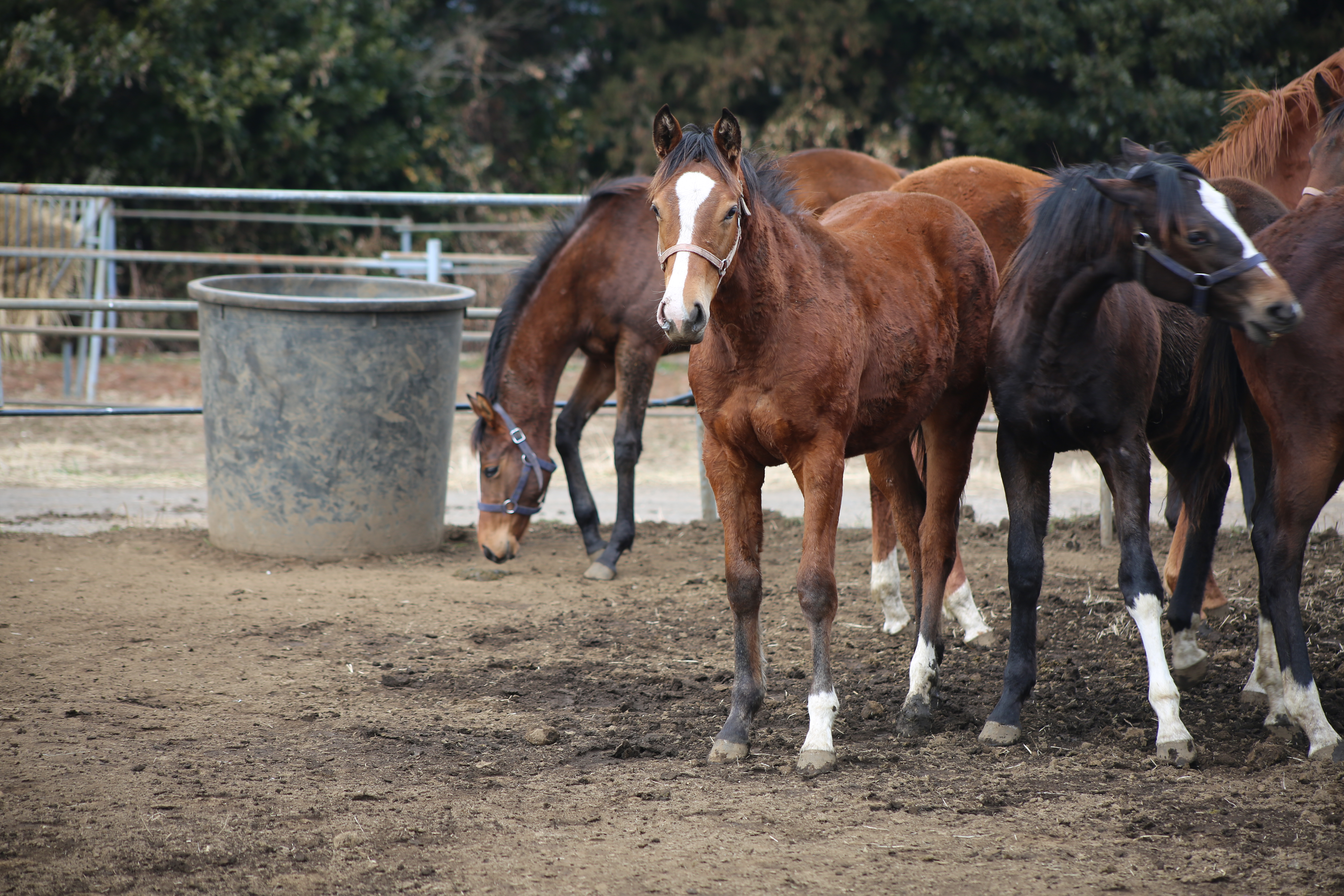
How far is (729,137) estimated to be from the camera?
11.7ft

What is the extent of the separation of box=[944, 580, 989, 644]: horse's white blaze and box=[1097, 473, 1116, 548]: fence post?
1870 millimetres

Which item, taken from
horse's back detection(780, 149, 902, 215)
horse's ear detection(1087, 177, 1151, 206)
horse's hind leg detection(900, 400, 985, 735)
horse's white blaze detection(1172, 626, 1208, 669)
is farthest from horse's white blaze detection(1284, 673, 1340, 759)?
horse's back detection(780, 149, 902, 215)

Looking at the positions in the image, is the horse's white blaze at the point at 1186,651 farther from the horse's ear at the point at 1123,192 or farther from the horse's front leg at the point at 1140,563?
the horse's ear at the point at 1123,192

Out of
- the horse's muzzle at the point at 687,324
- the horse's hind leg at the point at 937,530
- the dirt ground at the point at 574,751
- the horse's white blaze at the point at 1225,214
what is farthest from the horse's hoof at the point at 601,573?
the horse's white blaze at the point at 1225,214

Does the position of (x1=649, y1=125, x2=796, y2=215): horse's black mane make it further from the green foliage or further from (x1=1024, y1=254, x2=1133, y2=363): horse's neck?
the green foliage

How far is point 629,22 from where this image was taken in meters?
18.2

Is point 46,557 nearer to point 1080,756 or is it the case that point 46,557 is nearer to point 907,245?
point 907,245

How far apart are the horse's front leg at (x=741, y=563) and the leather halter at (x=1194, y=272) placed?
4.56 feet

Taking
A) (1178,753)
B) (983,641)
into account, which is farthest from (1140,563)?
(983,641)

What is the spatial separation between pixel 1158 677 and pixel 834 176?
386 centimetres

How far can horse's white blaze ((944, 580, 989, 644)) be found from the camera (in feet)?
16.9

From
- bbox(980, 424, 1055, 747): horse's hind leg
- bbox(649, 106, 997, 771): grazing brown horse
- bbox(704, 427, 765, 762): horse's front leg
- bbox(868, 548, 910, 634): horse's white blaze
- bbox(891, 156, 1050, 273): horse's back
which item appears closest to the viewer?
bbox(649, 106, 997, 771): grazing brown horse

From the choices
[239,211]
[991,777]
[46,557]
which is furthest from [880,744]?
[239,211]

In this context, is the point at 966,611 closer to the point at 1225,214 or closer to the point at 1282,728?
the point at 1282,728
